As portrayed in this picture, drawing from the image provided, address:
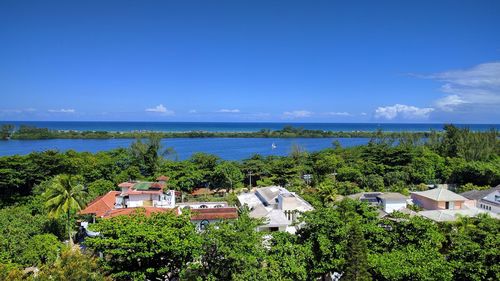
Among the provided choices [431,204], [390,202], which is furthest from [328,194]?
[431,204]

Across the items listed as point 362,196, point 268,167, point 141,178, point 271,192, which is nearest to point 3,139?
point 141,178

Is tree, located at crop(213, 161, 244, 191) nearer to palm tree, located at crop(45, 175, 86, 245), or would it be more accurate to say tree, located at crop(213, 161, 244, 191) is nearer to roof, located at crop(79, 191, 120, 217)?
roof, located at crop(79, 191, 120, 217)

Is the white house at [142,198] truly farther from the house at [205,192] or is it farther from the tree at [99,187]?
the house at [205,192]

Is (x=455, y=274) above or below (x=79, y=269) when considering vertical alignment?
below

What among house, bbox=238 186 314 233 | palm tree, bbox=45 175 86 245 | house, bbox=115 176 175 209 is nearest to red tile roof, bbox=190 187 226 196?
house, bbox=238 186 314 233

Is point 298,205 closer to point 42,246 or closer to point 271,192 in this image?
Answer: point 271,192
